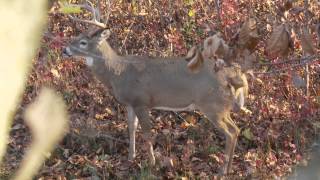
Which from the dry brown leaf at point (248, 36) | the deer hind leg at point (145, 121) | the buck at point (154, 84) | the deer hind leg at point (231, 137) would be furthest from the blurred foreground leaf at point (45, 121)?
the deer hind leg at point (145, 121)

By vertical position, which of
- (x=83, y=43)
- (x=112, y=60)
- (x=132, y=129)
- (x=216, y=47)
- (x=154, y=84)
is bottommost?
(x=132, y=129)

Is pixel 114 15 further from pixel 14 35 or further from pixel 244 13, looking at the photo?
pixel 14 35

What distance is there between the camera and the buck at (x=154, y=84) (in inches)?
262

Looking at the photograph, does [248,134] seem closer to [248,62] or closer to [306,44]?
[248,62]

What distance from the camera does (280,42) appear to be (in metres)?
2.69

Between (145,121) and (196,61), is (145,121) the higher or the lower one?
the lower one

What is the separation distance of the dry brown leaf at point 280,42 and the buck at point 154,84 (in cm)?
354

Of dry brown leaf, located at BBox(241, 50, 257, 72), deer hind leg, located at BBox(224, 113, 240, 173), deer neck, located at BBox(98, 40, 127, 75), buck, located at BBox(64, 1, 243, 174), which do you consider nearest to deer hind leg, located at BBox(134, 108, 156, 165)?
buck, located at BBox(64, 1, 243, 174)

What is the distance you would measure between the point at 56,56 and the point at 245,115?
295 centimetres

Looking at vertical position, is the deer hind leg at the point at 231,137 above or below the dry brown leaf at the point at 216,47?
below

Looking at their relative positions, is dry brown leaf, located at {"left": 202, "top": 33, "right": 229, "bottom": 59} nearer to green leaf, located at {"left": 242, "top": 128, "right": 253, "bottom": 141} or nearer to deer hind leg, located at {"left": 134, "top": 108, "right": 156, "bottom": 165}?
deer hind leg, located at {"left": 134, "top": 108, "right": 156, "bottom": 165}

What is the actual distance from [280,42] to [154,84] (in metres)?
4.49

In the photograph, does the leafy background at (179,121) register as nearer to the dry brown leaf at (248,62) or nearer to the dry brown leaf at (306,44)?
the dry brown leaf at (248,62)

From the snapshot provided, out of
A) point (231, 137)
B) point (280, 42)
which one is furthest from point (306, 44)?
point (231, 137)
